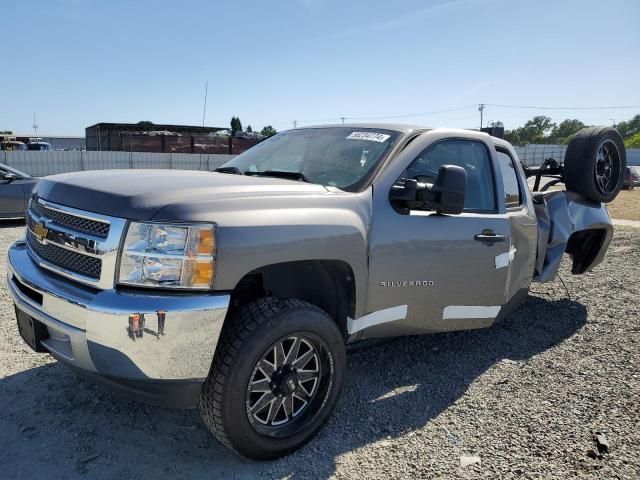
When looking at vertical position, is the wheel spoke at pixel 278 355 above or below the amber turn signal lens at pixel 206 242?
below

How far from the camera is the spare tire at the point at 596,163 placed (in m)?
5.11

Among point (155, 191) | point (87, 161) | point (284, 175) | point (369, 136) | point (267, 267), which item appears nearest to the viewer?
point (155, 191)

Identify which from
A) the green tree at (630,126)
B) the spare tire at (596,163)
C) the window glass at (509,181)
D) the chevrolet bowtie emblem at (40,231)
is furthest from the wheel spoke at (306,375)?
the green tree at (630,126)

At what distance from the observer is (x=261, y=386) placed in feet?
8.52

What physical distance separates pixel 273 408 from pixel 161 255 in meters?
1.02

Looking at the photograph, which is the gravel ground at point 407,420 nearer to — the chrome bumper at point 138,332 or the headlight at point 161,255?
the chrome bumper at point 138,332

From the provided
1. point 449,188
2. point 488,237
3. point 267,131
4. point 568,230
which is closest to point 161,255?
point 449,188

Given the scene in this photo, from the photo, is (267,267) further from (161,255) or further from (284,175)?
(284,175)

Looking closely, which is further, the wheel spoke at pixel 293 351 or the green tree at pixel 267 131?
the green tree at pixel 267 131

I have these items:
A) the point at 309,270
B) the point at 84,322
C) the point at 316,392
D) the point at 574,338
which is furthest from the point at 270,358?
the point at 574,338

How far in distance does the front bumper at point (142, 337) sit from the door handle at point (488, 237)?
191cm

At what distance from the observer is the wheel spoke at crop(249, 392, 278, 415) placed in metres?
2.57

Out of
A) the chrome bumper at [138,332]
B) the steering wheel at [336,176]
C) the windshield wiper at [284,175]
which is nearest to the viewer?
the chrome bumper at [138,332]

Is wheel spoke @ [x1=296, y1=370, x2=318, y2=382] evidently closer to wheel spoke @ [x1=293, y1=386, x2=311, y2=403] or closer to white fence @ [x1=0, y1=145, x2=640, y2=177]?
wheel spoke @ [x1=293, y1=386, x2=311, y2=403]
